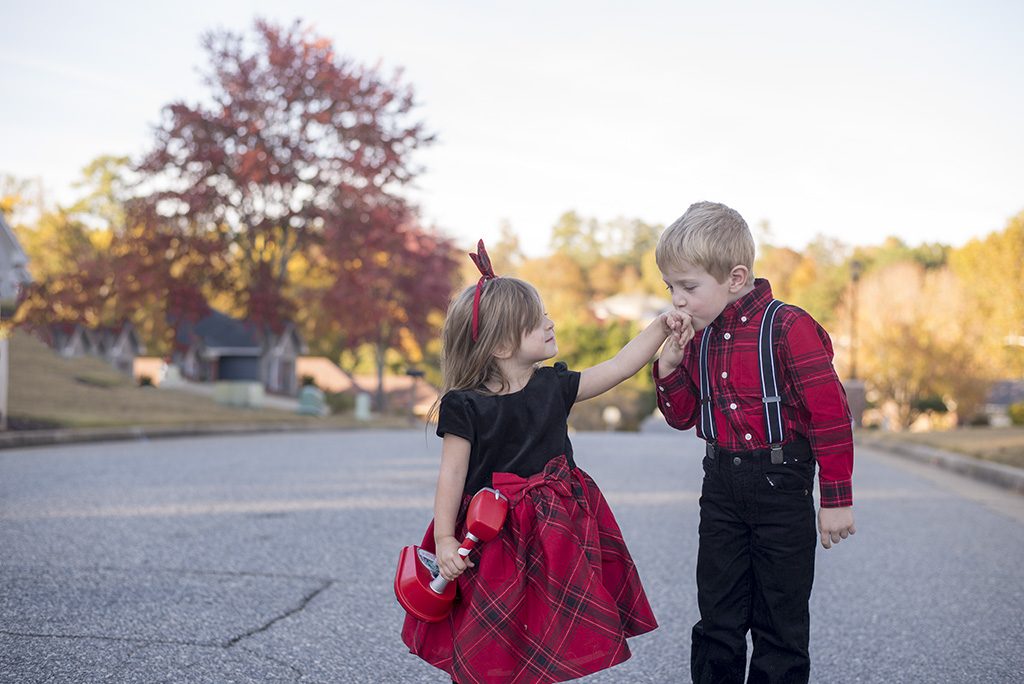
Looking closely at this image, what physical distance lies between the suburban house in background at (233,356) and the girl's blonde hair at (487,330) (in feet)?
150

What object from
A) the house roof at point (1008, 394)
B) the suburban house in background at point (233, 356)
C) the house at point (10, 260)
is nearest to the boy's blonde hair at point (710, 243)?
the house at point (10, 260)

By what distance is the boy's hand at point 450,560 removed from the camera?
2.70 metres

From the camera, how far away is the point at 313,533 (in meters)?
6.67

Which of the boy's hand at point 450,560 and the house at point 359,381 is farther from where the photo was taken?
the house at point 359,381

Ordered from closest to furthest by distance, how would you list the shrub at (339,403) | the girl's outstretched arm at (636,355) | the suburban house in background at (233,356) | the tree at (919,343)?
the girl's outstretched arm at (636,355) < the tree at (919,343) < the shrub at (339,403) < the suburban house in background at (233,356)

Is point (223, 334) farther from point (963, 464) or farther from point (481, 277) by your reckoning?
point (481, 277)

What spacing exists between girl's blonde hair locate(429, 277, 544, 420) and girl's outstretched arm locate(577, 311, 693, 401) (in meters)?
0.24

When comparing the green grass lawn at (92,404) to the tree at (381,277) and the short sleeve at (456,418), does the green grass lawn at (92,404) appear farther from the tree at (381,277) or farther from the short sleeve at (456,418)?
the short sleeve at (456,418)

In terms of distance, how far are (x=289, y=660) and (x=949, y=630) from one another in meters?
2.76

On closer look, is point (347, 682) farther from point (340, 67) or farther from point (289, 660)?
point (340, 67)

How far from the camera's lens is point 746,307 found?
299 cm

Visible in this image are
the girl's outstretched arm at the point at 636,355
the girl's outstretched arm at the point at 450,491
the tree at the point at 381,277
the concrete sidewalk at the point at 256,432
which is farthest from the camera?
the tree at the point at 381,277

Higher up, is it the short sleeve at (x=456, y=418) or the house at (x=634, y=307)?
the house at (x=634, y=307)

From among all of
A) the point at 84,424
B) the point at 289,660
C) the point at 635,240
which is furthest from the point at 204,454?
the point at 635,240
